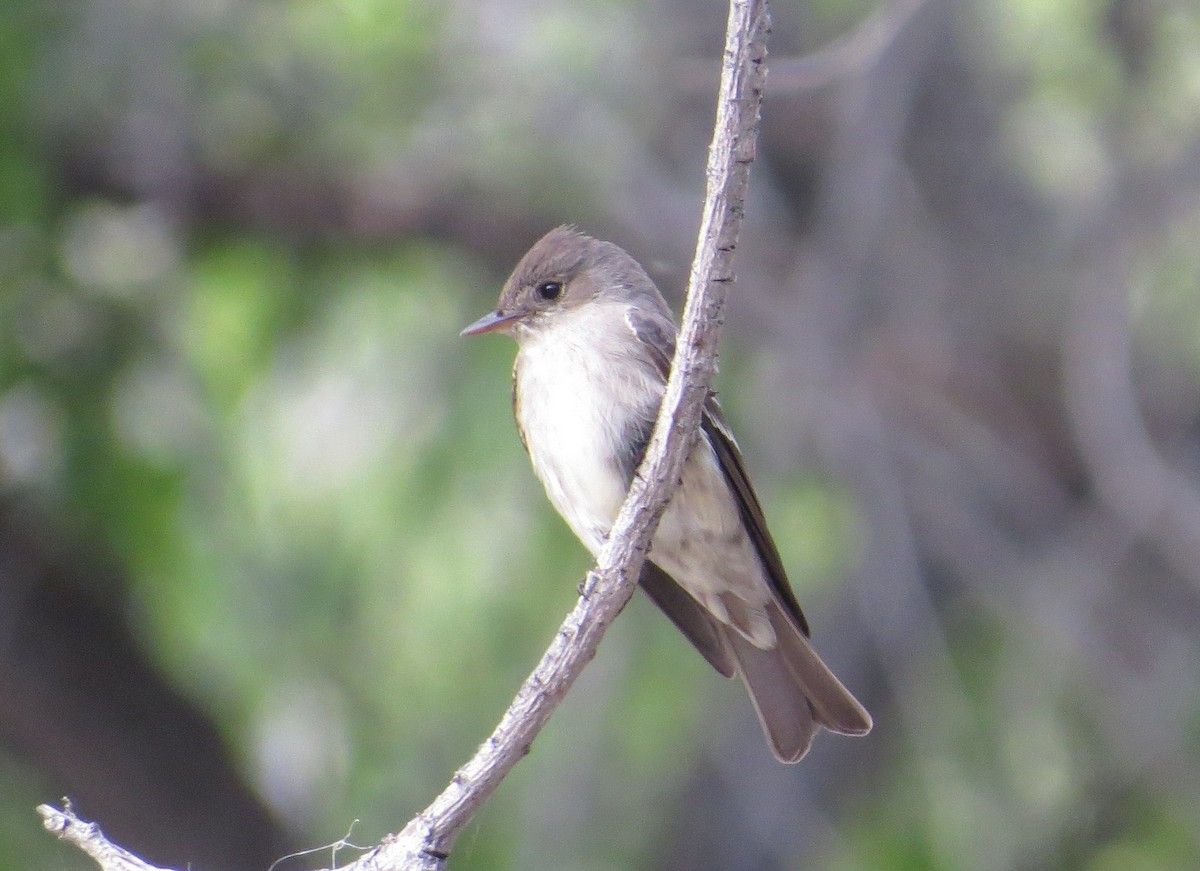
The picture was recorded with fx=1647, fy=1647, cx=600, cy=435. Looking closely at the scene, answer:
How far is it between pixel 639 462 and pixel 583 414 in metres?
0.16

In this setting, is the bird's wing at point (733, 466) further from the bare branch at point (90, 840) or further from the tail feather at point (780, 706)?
the bare branch at point (90, 840)

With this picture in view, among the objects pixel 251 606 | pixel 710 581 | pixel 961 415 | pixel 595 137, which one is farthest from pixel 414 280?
pixel 710 581

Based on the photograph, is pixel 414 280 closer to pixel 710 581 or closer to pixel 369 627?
pixel 369 627

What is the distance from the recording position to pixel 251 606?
5027 millimetres

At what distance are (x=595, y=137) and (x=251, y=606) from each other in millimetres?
1858

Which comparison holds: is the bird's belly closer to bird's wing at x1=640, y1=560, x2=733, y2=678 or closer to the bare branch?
bird's wing at x1=640, y1=560, x2=733, y2=678

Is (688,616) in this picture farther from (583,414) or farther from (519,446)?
(519,446)

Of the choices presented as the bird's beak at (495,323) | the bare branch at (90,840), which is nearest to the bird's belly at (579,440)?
the bird's beak at (495,323)

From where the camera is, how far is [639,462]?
3.51 m

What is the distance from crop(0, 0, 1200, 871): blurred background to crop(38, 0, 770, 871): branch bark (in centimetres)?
247

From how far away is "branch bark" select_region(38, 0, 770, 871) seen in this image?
96.3 inches

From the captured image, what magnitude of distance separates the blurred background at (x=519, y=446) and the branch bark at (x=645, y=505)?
97.4 inches

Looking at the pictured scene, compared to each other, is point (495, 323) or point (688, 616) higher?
point (495, 323)

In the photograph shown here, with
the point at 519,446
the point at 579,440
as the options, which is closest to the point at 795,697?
the point at 579,440
